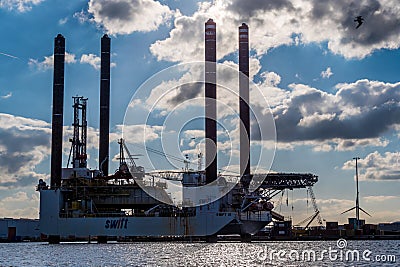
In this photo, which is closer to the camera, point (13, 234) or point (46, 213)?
point (46, 213)

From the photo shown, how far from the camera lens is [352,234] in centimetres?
14962

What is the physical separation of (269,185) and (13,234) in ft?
213

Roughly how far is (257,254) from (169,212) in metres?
36.3

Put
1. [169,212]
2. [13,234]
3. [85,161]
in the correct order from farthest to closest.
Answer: [13,234] → [85,161] → [169,212]

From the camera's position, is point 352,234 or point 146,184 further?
point 352,234

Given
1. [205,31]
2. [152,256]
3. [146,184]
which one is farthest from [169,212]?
[152,256]

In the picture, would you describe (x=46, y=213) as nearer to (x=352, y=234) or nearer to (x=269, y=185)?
(x=269, y=185)

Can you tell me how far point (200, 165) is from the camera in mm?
119562

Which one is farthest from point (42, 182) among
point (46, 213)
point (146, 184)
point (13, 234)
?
point (13, 234)

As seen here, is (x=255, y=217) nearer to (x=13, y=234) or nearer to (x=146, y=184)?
(x=146, y=184)

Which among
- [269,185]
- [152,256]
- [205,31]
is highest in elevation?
[205,31]

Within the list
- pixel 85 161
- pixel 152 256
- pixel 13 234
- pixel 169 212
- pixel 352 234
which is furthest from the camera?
pixel 13 234

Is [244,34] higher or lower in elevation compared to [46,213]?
higher

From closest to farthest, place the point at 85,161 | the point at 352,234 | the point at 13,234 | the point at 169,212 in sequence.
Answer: the point at 169,212 < the point at 85,161 < the point at 352,234 < the point at 13,234
